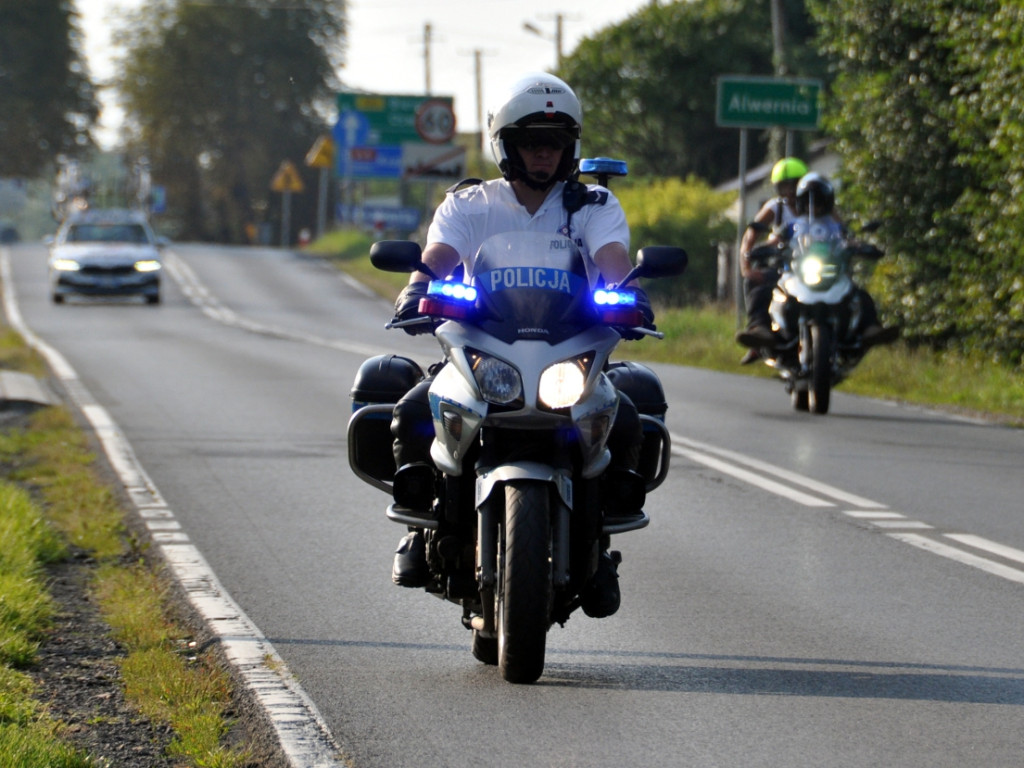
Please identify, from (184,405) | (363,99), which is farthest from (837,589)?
(363,99)

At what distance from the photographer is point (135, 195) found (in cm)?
10550

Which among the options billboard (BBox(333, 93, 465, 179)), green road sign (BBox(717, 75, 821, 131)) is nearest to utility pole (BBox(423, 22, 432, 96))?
billboard (BBox(333, 93, 465, 179))

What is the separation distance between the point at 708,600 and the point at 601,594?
5.33ft

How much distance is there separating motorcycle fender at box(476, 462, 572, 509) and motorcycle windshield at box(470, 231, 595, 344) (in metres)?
0.36

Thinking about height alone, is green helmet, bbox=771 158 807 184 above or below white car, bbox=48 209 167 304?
above

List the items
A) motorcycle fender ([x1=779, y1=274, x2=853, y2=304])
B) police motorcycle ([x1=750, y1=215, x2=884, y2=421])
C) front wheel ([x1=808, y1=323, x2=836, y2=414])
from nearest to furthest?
front wheel ([x1=808, y1=323, x2=836, y2=414]) → police motorcycle ([x1=750, y1=215, x2=884, y2=421]) → motorcycle fender ([x1=779, y1=274, x2=853, y2=304])

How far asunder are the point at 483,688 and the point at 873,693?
3.75 feet

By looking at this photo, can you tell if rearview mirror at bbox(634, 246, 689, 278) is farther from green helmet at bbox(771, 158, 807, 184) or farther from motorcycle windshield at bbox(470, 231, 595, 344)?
green helmet at bbox(771, 158, 807, 184)

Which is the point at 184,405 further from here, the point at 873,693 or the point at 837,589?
the point at 873,693

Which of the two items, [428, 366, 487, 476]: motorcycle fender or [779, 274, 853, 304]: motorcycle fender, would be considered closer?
[428, 366, 487, 476]: motorcycle fender

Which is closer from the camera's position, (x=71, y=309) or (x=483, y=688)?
(x=483, y=688)

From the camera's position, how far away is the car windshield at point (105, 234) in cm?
3603

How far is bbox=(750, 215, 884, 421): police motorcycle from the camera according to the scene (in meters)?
14.3

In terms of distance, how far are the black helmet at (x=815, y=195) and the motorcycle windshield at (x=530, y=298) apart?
9.17m
